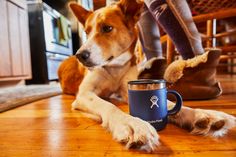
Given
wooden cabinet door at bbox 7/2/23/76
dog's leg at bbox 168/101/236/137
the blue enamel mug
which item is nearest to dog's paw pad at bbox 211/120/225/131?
dog's leg at bbox 168/101/236/137

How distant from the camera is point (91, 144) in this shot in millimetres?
559

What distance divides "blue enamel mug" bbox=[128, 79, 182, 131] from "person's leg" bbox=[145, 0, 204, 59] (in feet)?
1.96

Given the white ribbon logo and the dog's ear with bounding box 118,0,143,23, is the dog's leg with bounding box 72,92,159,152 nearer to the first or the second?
the white ribbon logo

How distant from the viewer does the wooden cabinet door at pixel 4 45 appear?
224 centimetres

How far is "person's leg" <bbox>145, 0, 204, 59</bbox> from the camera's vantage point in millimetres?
1079

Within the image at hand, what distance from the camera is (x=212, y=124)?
23.2 inches

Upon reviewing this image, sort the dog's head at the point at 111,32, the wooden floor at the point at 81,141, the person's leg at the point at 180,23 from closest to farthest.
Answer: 1. the wooden floor at the point at 81,141
2. the dog's head at the point at 111,32
3. the person's leg at the point at 180,23

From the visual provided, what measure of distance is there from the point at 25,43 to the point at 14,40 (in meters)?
Result: 0.28

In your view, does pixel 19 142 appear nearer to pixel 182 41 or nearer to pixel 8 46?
pixel 182 41

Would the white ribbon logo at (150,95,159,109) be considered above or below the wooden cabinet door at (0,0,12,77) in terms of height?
below

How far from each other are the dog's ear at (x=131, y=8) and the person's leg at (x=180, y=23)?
12 centimetres

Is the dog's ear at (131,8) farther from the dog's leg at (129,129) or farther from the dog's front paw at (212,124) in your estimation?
the dog's front paw at (212,124)

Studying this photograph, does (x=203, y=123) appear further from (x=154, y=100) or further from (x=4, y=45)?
(x=4, y=45)

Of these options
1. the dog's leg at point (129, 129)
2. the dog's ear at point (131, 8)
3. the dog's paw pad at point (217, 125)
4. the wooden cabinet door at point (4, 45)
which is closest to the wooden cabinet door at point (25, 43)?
the wooden cabinet door at point (4, 45)
